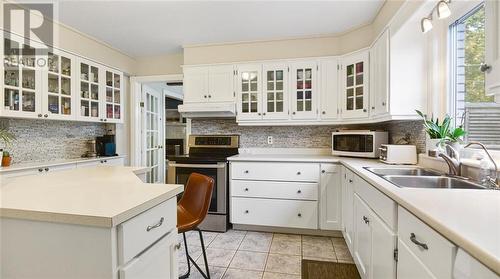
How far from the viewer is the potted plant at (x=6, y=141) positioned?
2316 millimetres

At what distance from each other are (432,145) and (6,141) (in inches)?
150

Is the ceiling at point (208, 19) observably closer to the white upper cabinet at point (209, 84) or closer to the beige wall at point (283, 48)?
the beige wall at point (283, 48)

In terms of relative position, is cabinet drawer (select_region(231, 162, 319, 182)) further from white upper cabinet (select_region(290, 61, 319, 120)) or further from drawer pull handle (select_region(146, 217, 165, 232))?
drawer pull handle (select_region(146, 217, 165, 232))

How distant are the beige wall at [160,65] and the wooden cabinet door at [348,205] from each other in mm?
2764

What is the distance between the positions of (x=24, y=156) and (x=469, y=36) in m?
4.15

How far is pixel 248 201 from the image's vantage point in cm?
286

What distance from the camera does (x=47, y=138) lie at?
286cm

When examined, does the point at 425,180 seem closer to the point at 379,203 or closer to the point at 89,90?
the point at 379,203

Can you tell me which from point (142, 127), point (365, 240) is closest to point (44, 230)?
point (365, 240)

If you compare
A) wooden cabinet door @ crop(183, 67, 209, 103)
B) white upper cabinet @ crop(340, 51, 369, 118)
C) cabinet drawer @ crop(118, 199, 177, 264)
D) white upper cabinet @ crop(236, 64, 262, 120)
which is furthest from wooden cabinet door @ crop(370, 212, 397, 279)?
wooden cabinet door @ crop(183, 67, 209, 103)

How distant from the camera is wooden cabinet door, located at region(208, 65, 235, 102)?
10.6 ft

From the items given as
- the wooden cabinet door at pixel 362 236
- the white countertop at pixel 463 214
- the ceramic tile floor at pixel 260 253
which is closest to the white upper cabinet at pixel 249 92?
the ceramic tile floor at pixel 260 253

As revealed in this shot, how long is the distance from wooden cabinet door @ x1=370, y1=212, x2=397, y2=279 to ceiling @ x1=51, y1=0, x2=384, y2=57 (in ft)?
6.48

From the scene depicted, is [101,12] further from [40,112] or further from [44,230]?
[44,230]
